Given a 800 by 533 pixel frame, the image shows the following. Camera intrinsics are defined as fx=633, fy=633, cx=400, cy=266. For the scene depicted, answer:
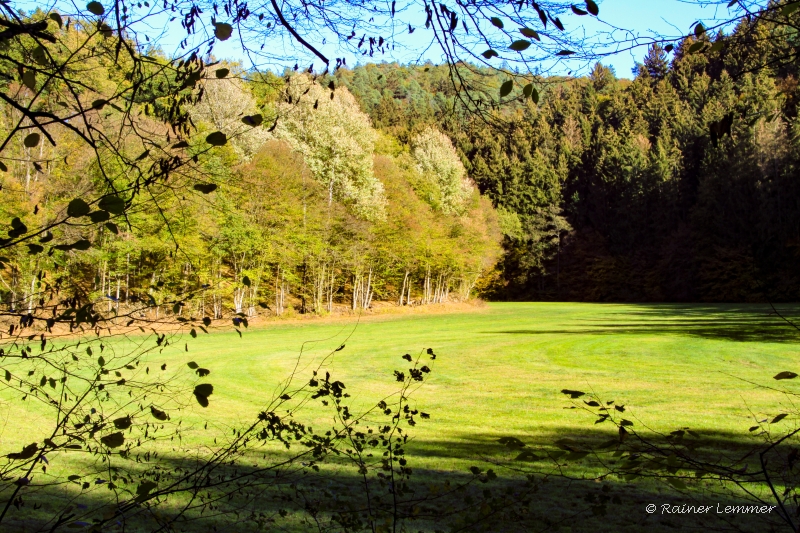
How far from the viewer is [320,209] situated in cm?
2941

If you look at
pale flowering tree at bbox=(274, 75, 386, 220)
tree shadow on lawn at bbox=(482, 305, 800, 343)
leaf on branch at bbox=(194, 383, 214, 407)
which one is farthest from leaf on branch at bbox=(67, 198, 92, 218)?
pale flowering tree at bbox=(274, 75, 386, 220)

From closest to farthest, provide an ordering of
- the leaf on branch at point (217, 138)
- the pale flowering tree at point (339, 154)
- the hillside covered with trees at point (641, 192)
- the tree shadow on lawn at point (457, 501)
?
the leaf on branch at point (217, 138)
the tree shadow on lawn at point (457, 501)
the pale flowering tree at point (339, 154)
the hillside covered with trees at point (641, 192)

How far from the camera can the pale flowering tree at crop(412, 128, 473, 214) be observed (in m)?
40.5

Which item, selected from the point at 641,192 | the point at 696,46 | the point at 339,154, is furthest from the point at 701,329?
the point at 641,192

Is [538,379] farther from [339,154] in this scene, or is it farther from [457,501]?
[339,154]

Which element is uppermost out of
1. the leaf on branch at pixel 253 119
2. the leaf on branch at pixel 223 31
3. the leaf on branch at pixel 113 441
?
the leaf on branch at pixel 223 31

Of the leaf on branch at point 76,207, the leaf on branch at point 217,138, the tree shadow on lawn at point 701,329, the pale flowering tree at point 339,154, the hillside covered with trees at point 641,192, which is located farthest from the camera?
the hillside covered with trees at point 641,192

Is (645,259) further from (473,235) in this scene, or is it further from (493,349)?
(493,349)

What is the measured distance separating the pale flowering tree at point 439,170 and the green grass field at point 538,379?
58.2ft

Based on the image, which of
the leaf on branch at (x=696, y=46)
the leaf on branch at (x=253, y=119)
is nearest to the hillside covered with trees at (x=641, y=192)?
the leaf on branch at (x=696, y=46)

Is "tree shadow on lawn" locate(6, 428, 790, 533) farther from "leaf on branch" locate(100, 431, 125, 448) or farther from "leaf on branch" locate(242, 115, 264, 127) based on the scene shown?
"leaf on branch" locate(242, 115, 264, 127)

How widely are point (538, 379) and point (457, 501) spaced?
25.2 ft

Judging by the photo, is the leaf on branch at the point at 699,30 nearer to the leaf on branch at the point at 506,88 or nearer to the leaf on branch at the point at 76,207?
the leaf on branch at the point at 506,88

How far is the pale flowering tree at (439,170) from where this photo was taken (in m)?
40.5
